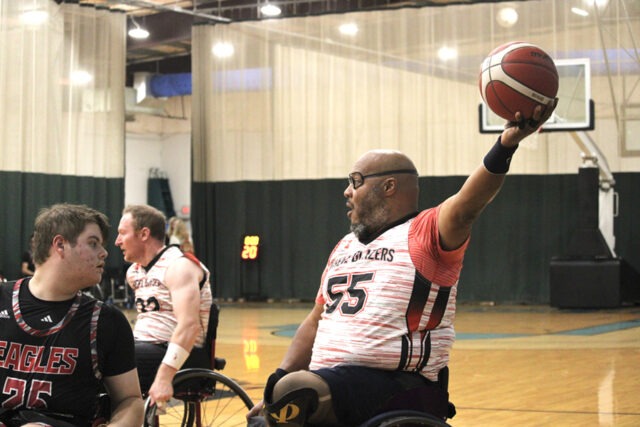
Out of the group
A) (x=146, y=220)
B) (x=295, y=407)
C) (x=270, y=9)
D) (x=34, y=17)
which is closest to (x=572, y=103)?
(x=270, y=9)

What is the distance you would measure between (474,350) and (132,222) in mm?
5535

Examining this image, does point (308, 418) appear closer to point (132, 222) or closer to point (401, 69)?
point (132, 222)

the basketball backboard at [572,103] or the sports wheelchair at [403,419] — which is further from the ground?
the basketball backboard at [572,103]

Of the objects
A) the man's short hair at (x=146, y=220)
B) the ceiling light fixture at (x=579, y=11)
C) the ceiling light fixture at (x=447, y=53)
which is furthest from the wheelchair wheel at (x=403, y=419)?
the ceiling light fixture at (x=447, y=53)

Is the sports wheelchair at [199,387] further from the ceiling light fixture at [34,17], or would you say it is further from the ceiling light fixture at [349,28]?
the ceiling light fixture at [349,28]

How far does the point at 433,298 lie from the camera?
2.70m

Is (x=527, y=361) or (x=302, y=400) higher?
(x=302, y=400)

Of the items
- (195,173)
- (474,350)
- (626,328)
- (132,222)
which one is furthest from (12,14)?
(132,222)

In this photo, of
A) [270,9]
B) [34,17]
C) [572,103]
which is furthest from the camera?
[270,9]

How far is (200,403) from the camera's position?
457 cm

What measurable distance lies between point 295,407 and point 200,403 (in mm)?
2096

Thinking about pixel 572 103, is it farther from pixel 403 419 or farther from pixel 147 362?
pixel 403 419

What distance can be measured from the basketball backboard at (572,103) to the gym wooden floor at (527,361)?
2406mm

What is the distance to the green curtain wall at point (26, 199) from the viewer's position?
13242mm
